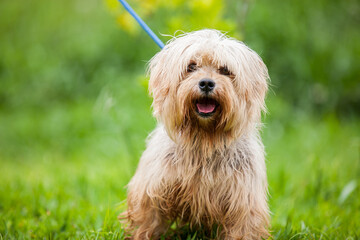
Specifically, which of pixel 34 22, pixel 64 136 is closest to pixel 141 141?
pixel 64 136

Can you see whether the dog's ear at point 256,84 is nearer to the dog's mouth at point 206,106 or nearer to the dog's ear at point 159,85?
the dog's mouth at point 206,106

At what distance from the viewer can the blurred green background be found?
13.6 ft

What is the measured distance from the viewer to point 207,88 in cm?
278

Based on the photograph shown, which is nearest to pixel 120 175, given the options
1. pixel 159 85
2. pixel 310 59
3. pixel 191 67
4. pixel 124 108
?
pixel 124 108

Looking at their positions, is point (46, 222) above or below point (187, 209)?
below

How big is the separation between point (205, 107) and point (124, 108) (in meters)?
4.62

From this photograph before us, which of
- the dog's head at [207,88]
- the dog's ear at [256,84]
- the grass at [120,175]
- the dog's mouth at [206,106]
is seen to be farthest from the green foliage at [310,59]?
the dog's mouth at [206,106]

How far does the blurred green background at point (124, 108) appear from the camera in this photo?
415 cm

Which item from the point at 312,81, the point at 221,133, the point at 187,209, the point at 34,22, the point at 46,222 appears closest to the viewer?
A: the point at 221,133

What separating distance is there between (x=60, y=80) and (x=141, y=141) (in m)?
3.29

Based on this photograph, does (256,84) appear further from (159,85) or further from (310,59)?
(310,59)

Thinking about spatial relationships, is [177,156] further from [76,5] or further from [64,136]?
[76,5]

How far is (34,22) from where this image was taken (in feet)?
33.1

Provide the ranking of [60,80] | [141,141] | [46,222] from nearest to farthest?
1. [46,222]
2. [141,141]
3. [60,80]
